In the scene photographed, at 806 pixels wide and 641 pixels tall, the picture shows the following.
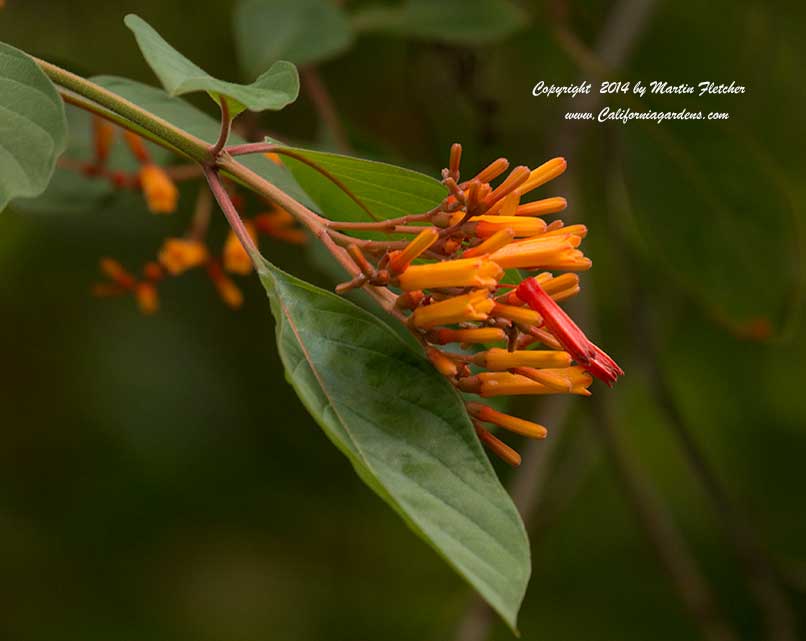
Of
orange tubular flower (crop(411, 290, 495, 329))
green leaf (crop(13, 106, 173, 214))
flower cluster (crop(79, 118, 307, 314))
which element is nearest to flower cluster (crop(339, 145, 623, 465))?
orange tubular flower (crop(411, 290, 495, 329))

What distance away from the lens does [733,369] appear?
226 centimetres

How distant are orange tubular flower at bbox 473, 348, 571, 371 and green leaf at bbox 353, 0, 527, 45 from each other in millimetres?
952

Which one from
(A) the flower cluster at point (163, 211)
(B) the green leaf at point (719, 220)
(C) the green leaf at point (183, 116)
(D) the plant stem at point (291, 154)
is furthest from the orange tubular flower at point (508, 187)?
(B) the green leaf at point (719, 220)

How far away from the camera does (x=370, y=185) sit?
27.0 inches

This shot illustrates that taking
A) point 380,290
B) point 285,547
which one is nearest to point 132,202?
point 380,290

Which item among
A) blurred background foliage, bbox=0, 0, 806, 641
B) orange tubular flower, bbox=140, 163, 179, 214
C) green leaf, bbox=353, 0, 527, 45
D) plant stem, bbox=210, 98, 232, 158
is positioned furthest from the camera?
blurred background foliage, bbox=0, 0, 806, 641

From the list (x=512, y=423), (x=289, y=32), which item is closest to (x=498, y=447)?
(x=512, y=423)

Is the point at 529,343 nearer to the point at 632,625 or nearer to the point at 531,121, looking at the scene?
the point at 531,121

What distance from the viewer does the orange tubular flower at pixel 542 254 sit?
22.8 inches

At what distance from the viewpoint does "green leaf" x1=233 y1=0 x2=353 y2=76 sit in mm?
1345

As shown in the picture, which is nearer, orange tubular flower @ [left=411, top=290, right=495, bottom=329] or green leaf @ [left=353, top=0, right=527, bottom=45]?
orange tubular flower @ [left=411, top=290, right=495, bottom=329]

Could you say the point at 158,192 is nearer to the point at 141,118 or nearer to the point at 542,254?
the point at 141,118

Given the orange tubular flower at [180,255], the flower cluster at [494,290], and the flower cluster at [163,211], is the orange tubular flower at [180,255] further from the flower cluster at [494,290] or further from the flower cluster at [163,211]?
the flower cluster at [494,290]

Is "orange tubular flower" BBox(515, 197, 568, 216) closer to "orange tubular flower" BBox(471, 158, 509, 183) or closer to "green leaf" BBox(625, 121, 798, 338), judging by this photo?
"orange tubular flower" BBox(471, 158, 509, 183)
